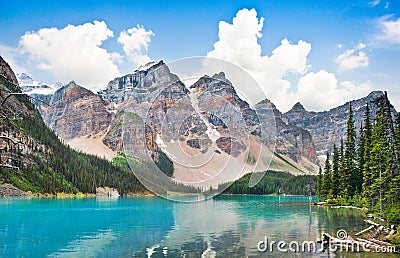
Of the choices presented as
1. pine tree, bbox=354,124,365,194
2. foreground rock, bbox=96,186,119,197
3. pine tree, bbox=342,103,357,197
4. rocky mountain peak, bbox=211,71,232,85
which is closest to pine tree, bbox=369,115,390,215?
pine tree, bbox=354,124,365,194

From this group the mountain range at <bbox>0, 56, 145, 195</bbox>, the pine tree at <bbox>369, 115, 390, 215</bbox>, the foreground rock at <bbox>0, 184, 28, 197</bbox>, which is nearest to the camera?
the pine tree at <bbox>369, 115, 390, 215</bbox>

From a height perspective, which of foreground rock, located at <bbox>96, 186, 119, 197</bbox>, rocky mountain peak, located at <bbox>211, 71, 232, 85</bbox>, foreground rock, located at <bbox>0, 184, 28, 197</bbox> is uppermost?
rocky mountain peak, located at <bbox>211, 71, 232, 85</bbox>

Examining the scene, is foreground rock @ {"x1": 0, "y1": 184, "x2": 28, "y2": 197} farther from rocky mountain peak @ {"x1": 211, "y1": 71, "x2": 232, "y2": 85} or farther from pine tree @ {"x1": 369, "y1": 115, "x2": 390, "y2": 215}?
rocky mountain peak @ {"x1": 211, "y1": 71, "x2": 232, "y2": 85}

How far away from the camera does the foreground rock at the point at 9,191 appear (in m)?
127

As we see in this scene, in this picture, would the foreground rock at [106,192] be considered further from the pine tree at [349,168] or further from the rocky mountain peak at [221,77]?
the rocky mountain peak at [221,77]

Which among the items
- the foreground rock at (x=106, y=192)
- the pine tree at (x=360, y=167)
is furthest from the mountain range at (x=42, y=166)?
the pine tree at (x=360, y=167)

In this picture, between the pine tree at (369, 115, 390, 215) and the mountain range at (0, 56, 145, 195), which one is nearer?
the pine tree at (369, 115, 390, 215)

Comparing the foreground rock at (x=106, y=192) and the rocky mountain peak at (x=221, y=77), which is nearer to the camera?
the rocky mountain peak at (x=221, y=77)

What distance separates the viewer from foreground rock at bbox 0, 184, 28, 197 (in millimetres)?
127125

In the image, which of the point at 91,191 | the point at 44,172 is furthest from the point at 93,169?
the point at 44,172

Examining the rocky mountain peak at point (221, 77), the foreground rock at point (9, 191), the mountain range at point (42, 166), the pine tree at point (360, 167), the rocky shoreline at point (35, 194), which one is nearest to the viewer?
the rocky mountain peak at point (221, 77)

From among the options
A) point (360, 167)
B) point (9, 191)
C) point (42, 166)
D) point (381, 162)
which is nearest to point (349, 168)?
point (360, 167)

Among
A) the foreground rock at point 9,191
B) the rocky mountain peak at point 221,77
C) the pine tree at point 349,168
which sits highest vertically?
the rocky mountain peak at point 221,77

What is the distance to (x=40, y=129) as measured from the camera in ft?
621
